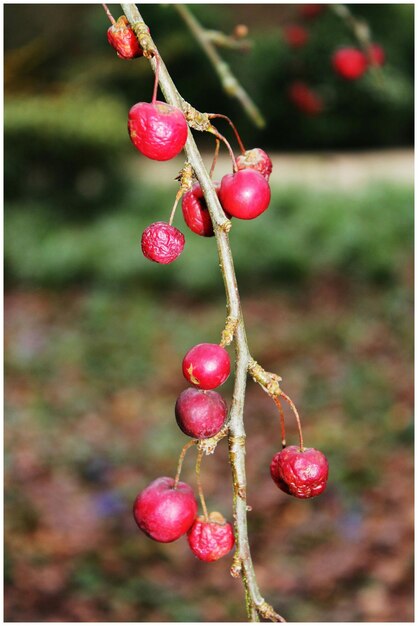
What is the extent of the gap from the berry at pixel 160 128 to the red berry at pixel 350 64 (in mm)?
1394

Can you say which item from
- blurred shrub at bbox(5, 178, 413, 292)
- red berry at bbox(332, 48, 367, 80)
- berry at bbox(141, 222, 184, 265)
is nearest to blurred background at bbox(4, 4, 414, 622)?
blurred shrub at bbox(5, 178, 413, 292)

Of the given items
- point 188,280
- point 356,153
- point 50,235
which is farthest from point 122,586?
point 356,153

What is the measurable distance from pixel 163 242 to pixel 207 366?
0.15m

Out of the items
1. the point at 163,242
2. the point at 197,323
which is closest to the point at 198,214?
the point at 163,242

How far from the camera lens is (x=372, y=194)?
671 centimetres

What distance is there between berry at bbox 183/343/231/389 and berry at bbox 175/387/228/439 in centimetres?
3

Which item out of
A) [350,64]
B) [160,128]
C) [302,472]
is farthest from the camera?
[350,64]

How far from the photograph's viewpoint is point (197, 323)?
207 inches

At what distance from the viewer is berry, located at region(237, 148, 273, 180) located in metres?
0.85

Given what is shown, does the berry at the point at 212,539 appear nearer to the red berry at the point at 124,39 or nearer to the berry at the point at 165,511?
the berry at the point at 165,511

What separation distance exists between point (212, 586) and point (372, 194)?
4354 millimetres

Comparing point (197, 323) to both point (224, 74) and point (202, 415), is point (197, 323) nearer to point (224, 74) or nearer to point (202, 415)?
point (224, 74)

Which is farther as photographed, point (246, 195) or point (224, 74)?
point (224, 74)

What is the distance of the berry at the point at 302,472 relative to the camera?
2.70ft
